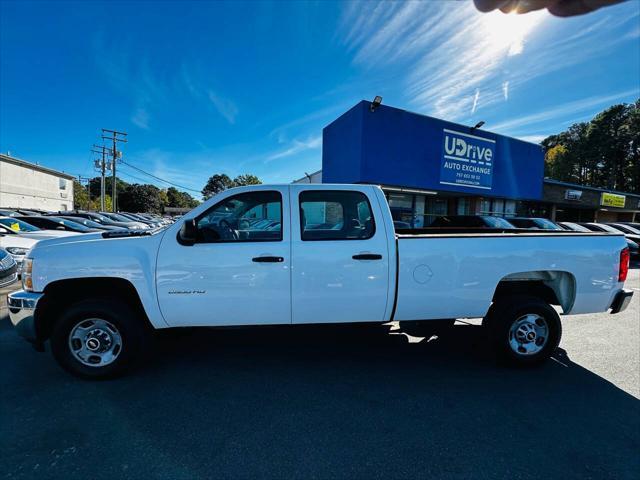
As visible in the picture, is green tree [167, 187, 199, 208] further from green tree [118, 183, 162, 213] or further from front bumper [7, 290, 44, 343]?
front bumper [7, 290, 44, 343]

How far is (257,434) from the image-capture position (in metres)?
2.29

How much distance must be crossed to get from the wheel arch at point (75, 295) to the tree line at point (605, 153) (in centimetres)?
4926

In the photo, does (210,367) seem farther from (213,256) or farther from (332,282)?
(332,282)

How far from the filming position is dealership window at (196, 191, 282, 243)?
9.85ft

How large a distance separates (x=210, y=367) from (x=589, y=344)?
500 cm

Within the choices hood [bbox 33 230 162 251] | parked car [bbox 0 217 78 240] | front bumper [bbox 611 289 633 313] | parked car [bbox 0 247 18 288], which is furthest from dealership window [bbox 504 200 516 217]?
parked car [bbox 0 247 18 288]

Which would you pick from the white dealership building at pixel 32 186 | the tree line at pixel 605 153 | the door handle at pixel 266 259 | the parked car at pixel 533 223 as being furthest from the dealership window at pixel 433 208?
the white dealership building at pixel 32 186

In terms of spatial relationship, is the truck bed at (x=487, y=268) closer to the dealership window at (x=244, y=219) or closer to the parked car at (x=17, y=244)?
the dealership window at (x=244, y=219)

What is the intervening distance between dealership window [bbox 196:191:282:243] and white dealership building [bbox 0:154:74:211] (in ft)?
150

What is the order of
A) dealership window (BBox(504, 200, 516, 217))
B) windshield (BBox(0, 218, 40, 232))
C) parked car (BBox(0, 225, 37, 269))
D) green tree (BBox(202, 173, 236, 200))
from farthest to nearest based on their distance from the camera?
green tree (BBox(202, 173, 236, 200)) < dealership window (BBox(504, 200, 516, 217)) < windshield (BBox(0, 218, 40, 232)) < parked car (BBox(0, 225, 37, 269))

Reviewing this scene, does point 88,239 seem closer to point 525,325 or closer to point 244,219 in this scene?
point 244,219

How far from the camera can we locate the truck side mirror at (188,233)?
2781 millimetres

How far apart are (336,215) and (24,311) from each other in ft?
10.4

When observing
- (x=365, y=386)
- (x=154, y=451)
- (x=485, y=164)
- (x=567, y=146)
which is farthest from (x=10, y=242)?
(x=567, y=146)
